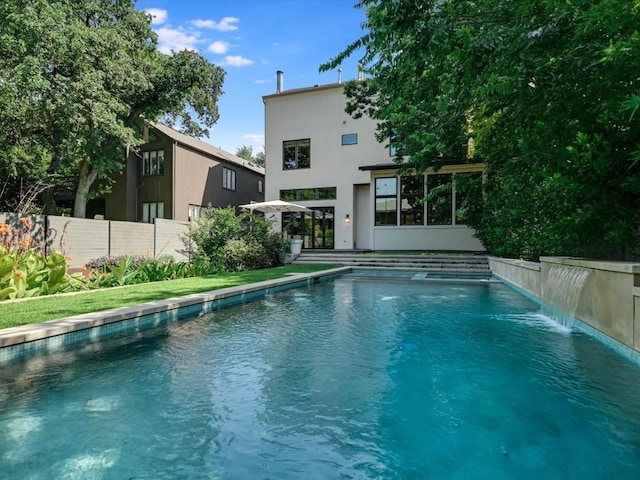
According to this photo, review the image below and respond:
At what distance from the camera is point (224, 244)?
47.8 ft

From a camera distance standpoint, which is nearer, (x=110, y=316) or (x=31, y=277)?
(x=110, y=316)

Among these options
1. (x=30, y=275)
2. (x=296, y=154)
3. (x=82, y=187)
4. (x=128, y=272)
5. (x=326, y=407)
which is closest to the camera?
(x=326, y=407)

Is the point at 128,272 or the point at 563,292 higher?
the point at 563,292

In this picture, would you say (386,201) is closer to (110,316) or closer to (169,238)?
(169,238)

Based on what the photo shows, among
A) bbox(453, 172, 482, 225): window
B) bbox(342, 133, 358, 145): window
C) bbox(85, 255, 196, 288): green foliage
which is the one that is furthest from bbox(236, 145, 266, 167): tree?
bbox(85, 255, 196, 288): green foliage

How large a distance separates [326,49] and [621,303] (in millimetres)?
11431

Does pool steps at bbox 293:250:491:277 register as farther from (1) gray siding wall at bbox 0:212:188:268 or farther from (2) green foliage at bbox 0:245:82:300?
(2) green foliage at bbox 0:245:82:300

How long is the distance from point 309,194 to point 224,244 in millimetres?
8375

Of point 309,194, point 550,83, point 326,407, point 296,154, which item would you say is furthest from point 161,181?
point 550,83

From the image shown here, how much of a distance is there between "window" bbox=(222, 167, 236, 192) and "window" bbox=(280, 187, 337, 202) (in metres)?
5.34

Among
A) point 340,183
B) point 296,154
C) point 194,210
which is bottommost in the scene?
point 194,210

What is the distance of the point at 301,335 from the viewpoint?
19.3 ft

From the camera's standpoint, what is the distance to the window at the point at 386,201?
19.4 meters

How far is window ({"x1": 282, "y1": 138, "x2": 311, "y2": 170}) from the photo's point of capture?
2216cm
